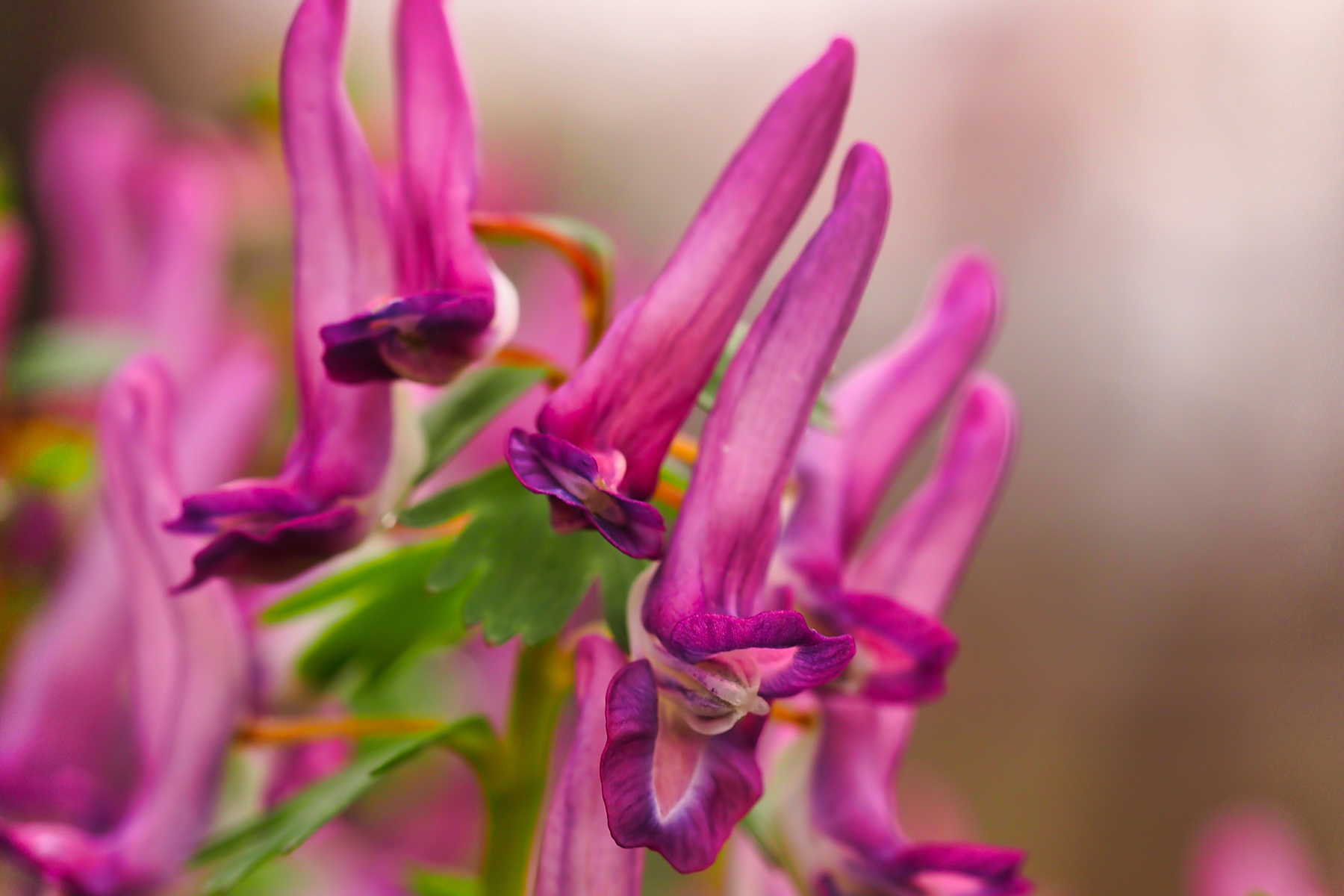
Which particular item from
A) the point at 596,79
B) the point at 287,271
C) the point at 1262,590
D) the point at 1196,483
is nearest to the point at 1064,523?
the point at 1196,483

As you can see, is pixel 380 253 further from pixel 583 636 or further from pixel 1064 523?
pixel 1064 523

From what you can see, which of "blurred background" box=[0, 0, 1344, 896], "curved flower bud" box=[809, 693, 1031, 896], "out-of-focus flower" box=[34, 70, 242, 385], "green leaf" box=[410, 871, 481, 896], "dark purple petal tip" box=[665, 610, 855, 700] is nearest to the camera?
"dark purple petal tip" box=[665, 610, 855, 700]

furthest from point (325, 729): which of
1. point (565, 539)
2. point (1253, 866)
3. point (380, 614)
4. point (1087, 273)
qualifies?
point (1087, 273)

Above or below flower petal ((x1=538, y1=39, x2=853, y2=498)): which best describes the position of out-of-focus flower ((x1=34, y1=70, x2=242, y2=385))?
below

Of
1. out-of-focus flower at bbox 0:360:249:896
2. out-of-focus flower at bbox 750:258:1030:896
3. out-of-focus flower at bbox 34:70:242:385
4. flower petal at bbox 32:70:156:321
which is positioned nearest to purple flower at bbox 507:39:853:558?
out-of-focus flower at bbox 750:258:1030:896

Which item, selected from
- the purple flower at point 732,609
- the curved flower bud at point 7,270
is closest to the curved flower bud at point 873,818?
the purple flower at point 732,609

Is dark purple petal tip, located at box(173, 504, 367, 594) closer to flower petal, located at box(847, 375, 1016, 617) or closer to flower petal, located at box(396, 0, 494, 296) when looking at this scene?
flower petal, located at box(396, 0, 494, 296)
